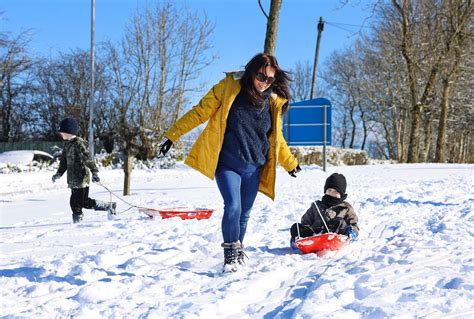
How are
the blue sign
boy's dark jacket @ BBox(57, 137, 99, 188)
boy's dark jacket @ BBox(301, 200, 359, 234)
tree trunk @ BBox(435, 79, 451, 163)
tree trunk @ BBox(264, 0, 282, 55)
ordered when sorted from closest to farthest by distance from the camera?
boy's dark jacket @ BBox(301, 200, 359, 234) < boy's dark jacket @ BBox(57, 137, 99, 188) < tree trunk @ BBox(264, 0, 282, 55) < the blue sign < tree trunk @ BBox(435, 79, 451, 163)

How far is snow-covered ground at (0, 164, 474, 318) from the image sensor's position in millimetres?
2961

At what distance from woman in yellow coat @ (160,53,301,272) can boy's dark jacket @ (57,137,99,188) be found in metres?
2.99

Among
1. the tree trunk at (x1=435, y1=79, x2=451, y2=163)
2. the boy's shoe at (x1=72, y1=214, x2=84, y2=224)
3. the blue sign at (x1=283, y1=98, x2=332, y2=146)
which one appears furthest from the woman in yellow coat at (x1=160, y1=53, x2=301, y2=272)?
the tree trunk at (x1=435, y1=79, x2=451, y2=163)

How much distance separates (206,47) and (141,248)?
699 inches

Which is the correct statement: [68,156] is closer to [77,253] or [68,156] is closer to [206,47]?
[77,253]

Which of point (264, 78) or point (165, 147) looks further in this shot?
point (264, 78)

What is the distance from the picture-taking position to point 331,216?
16.1 ft

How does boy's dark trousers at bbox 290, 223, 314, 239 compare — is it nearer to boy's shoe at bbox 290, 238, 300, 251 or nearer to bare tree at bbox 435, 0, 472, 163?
boy's shoe at bbox 290, 238, 300, 251

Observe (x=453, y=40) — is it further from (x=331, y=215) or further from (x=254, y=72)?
(x=254, y=72)

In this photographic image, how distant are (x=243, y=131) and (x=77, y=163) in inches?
135

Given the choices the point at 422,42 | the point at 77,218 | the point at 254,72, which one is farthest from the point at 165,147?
the point at 422,42

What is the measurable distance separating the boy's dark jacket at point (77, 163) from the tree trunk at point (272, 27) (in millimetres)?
6352

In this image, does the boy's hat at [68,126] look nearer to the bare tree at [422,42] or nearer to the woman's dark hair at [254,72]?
the woman's dark hair at [254,72]

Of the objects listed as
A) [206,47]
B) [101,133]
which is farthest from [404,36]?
[101,133]
